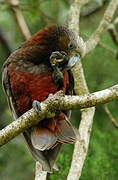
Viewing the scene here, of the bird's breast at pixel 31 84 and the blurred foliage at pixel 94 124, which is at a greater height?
the bird's breast at pixel 31 84

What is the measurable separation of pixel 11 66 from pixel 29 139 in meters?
0.77

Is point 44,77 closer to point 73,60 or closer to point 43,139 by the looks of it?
point 73,60

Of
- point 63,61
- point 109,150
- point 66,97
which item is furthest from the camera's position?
point 109,150

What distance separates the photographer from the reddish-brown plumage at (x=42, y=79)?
351 centimetres

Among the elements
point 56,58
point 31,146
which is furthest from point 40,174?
point 56,58

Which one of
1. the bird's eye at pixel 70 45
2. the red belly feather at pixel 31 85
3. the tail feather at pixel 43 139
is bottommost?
the tail feather at pixel 43 139

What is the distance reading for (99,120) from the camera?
4.49 m

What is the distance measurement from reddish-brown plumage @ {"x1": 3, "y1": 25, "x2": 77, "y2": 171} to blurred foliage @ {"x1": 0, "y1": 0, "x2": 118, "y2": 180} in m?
0.40

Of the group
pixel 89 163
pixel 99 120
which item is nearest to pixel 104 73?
pixel 99 120

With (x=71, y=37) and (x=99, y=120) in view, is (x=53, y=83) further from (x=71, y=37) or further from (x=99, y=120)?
(x=99, y=120)

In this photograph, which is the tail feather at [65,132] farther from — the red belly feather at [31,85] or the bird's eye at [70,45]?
the bird's eye at [70,45]

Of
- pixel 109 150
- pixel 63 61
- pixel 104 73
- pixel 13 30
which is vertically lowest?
pixel 109 150

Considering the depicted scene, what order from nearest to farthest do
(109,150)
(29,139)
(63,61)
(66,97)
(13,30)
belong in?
(66,97), (63,61), (29,139), (109,150), (13,30)

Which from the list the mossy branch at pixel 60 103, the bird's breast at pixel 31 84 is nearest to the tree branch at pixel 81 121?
the bird's breast at pixel 31 84
